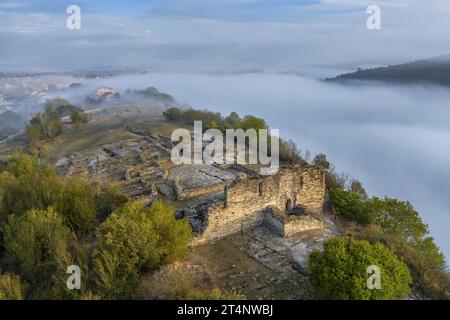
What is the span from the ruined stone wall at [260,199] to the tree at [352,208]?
125 centimetres

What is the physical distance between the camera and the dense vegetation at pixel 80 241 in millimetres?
17234

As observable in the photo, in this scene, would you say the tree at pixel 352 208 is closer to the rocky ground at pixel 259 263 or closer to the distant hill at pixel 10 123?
the rocky ground at pixel 259 263

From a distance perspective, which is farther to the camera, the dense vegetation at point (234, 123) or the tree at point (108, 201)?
the dense vegetation at point (234, 123)

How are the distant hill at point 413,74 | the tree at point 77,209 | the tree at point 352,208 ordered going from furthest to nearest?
the distant hill at point 413,74, the tree at point 352,208, the tree at point 77,209

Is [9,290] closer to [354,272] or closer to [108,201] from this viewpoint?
[108,201]

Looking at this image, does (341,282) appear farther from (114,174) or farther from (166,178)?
(114,174)

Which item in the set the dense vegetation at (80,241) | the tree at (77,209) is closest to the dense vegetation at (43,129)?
the dense vegetation at (80,241)

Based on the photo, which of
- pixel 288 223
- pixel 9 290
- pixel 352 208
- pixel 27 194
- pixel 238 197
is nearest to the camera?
pixel 9 290

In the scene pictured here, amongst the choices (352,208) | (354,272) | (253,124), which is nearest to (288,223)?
(352,208)

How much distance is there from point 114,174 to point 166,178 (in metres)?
6.84

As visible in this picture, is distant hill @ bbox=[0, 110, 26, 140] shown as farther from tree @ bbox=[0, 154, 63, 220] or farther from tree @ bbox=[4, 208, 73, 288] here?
tree @ bbox=[4, 208, 73, 288]

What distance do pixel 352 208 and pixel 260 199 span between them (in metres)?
6.65

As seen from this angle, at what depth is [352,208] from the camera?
26.3 m

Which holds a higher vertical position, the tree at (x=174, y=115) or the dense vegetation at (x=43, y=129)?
the tree at (x=174, y=115)
